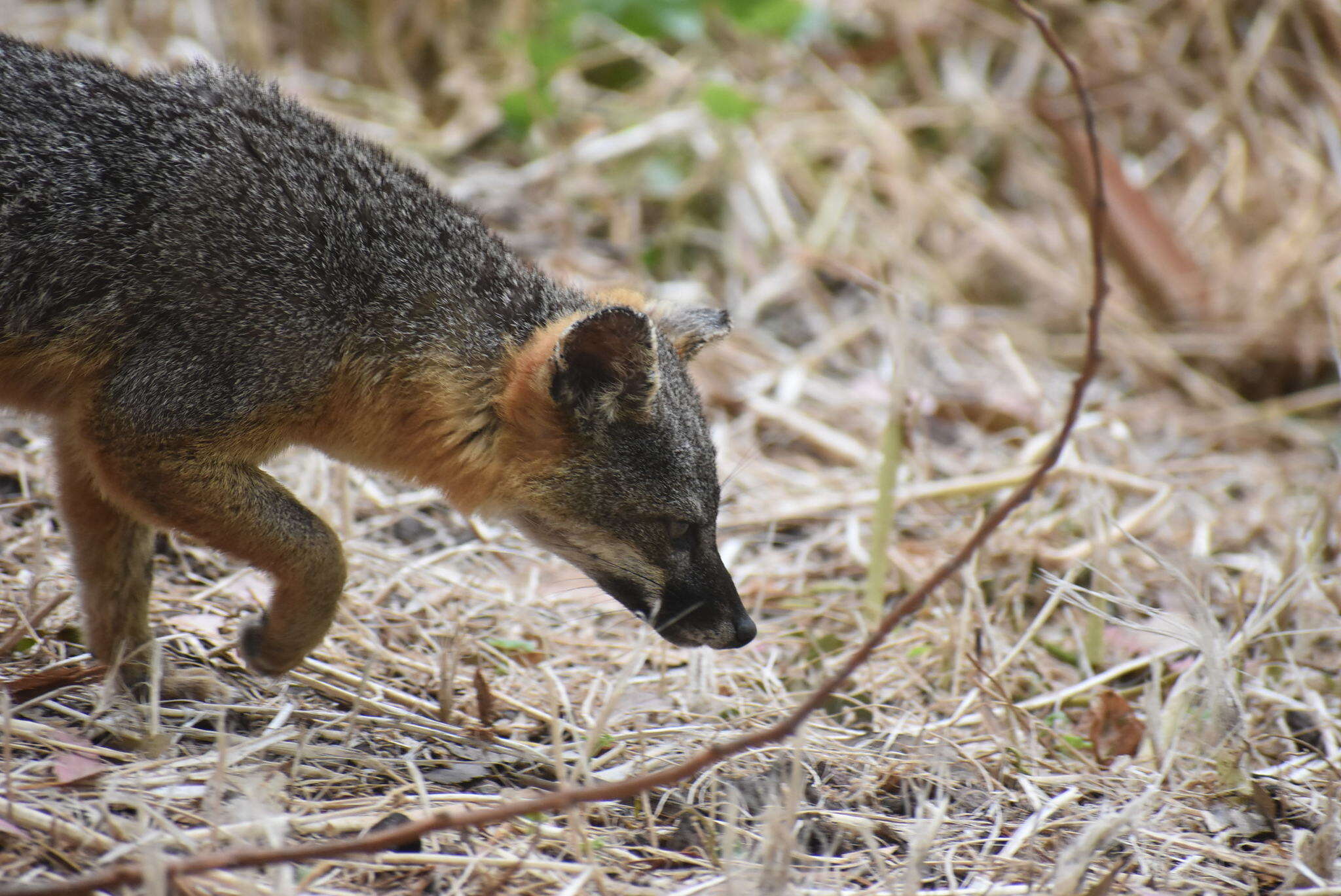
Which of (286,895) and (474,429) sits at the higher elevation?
(474,429)

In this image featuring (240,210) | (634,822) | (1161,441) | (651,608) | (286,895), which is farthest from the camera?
(1161,441)

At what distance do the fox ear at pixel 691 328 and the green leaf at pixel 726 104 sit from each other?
387 cm

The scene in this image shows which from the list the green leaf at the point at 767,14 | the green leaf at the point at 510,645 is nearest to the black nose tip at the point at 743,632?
the green leaf at the point at 510,645

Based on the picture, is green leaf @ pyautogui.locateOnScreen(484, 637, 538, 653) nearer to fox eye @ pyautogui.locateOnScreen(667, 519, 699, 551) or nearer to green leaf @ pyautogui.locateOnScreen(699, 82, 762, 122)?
fox eye @ pyautogui.locateOnScreen(667, 519, 699, 551)

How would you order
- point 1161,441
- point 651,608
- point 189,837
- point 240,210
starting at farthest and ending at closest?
point 1161,441 → point 651,608 → point 240,210 → point 189,837

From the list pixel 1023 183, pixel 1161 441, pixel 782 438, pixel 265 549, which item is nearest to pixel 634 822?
pixel 265 549

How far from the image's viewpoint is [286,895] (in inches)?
116

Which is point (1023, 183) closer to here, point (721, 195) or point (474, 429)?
point (721, 195)

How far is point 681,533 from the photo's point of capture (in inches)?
178

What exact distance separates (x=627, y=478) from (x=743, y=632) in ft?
2.29

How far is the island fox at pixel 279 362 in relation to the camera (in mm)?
3979

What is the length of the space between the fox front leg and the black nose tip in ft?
4.58

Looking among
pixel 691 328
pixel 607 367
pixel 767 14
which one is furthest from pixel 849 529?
pixel 767 14

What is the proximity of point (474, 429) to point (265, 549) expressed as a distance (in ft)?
2.64
